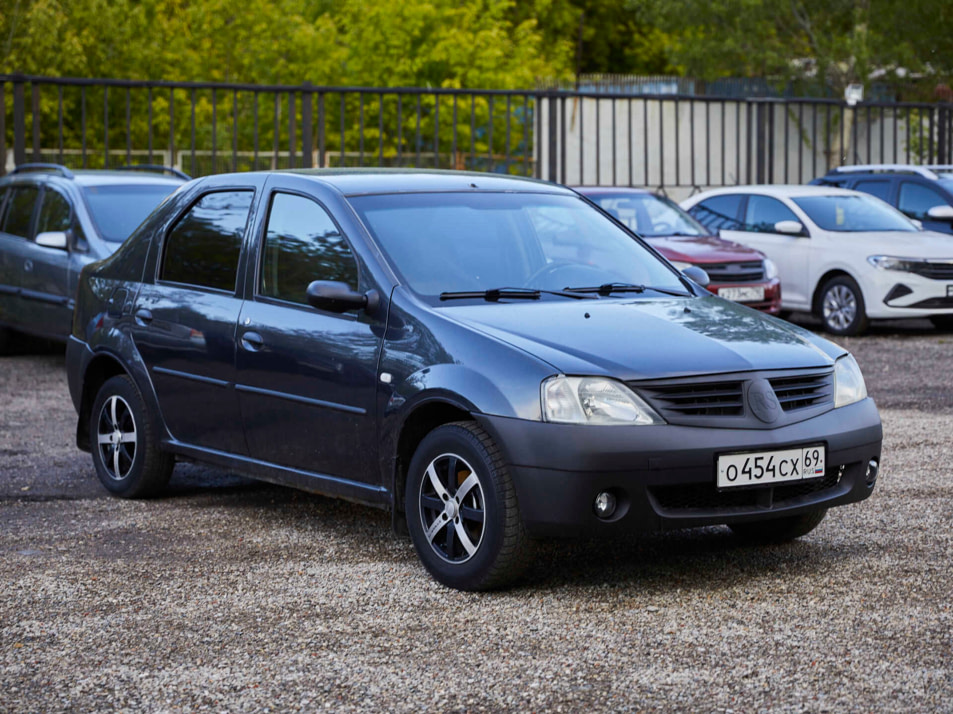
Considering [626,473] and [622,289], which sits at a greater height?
[622,289]

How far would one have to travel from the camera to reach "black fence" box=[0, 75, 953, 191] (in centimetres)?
1844

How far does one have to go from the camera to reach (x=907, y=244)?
49.8ft

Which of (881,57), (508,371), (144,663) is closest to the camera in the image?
(144,663)

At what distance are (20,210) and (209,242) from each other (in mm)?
7304

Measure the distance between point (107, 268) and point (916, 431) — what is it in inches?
188

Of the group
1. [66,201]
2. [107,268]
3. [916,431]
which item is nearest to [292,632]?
[107,268]

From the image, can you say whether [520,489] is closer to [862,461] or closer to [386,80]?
[862,461]

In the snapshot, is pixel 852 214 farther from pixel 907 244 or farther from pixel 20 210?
pixel 20 210

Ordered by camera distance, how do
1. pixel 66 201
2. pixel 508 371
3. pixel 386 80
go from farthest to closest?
pixel 386 80 → pixel 66 201 → pixel 508 371

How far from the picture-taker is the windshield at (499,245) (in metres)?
5.96

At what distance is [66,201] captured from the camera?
12.7 m

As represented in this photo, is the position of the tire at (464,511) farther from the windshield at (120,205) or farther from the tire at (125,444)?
the windshield at (120,205)

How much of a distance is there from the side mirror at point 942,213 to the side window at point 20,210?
9495 millimetres

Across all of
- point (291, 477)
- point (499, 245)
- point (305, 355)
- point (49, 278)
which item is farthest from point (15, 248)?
point (499, 245)
